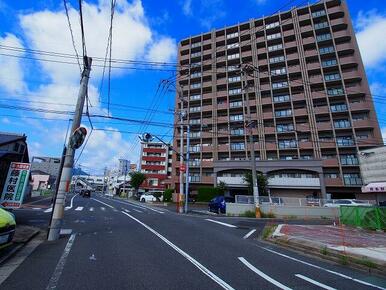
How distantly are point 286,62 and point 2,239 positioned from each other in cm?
5288

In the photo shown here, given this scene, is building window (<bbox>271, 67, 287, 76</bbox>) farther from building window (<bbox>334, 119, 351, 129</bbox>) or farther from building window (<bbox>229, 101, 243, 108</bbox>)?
building window (<bbox>334, 119, 351, 129</bbox>)

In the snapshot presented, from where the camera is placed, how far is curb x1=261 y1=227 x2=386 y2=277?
6.15 meters

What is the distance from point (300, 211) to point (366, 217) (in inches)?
330

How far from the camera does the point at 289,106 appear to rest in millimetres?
47719

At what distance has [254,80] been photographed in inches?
2060

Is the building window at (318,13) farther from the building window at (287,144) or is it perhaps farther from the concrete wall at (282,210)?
the concrete wall at (282,210)

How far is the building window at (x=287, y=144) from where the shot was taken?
4482cm

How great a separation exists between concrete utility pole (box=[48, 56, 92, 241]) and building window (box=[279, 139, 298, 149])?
40.5m

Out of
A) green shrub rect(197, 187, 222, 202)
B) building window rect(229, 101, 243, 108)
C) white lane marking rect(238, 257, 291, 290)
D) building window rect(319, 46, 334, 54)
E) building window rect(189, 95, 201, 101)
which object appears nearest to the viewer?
white lane marking rect(238, 257, 291, 290)

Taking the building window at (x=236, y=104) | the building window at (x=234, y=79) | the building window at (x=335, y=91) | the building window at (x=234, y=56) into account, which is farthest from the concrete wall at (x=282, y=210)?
the building window at (x=234, y=56)

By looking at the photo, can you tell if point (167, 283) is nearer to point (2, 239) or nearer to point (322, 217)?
point (2, 239)

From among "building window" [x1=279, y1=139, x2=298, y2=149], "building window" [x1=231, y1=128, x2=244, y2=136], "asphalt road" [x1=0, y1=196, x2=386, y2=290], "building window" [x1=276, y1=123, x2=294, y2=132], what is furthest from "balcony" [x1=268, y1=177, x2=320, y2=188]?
"asphalt road" [x1=0, y1=196, x2=386, y2=290]

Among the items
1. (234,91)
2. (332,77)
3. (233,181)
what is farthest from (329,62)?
(233,181)

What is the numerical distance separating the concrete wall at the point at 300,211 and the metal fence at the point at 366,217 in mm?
6173
